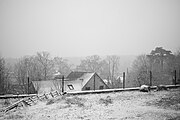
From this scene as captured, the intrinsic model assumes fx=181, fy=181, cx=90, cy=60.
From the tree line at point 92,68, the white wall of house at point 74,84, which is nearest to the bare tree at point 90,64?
the tree line at point 92,68

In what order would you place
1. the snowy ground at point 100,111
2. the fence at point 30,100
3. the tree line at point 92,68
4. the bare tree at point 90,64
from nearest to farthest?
the snowy ground at point 100,111
the fence at point 30,100
the tree line at point 92,68
the bare tree at point 90,64

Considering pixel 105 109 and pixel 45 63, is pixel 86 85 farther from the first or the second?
pixel 105 109

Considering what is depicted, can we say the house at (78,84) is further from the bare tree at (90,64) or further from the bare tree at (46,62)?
the bare tree at (90,64)

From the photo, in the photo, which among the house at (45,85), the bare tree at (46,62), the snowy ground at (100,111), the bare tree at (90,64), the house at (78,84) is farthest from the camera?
the bare tree at (90,64)

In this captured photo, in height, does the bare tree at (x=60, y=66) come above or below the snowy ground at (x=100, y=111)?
above

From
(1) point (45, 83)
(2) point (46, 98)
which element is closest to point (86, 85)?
(1) point (45, 83)

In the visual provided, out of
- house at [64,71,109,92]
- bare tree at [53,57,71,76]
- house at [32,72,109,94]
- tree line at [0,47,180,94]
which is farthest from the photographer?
bare tree at [53,57,71,76]

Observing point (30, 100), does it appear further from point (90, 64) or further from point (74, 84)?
point (90, 64)

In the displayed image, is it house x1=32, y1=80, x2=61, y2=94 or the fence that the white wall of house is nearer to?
house x1=32, y1=80, x2=61, y2=94

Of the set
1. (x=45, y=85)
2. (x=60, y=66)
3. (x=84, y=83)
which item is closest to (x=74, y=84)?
(x=84, y=83)

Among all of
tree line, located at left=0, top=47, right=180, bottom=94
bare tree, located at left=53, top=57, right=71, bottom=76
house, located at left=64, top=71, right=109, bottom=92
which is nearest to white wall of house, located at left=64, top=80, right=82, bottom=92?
house, located at left=64, top=71, right=109, bottom=92

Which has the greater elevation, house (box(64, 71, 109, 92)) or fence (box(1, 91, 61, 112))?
fence (box(1, 91, 61, 112))

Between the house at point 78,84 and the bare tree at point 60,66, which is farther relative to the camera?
the bare tree at point 60,66

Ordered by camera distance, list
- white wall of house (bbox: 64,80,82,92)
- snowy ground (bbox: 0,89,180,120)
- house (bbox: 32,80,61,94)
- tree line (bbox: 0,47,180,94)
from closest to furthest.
Result: snowy ground (bbox: 0,89,180,120)
house (bbox: 32,80,61,94)
white wall of house (bbox: 64,80,82,92)
tree line (bbox: 0,47,180,94)
